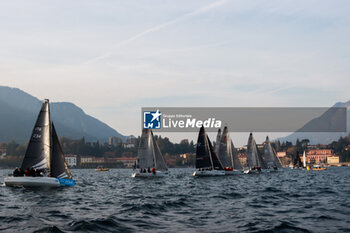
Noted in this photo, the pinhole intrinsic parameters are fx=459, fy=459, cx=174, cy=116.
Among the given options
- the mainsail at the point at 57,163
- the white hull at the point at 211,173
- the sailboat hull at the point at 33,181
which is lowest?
the white hull at the point at 211,173

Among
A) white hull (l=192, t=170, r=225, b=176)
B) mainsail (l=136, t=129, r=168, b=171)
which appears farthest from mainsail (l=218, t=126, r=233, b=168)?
mainsail (l=136, t=129, r=168, b=171)

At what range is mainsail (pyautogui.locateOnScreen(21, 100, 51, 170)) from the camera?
45.2 meters

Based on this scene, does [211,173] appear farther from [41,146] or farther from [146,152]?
[41,146]

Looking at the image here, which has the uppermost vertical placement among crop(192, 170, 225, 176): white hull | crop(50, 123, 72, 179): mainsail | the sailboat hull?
crop(50, 123, 72, 179): mainsail

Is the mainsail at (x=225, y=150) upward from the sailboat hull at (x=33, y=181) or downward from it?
upward

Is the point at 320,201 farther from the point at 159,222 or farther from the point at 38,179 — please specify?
the point at 38,179

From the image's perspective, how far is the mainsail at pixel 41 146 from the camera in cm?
4522

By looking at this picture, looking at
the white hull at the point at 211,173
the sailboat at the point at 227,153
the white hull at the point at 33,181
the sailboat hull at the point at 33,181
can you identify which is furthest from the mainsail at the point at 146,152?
the white hull at the point at 33,181

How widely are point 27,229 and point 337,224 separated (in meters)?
14.7

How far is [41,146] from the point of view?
45.4 meters

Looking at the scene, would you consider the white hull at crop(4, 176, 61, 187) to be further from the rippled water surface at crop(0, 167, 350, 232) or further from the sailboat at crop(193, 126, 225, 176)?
the sailboat at crop(193, 126, 225, 176)

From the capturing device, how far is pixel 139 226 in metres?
22.2

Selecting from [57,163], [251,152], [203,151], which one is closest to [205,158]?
[203,151]

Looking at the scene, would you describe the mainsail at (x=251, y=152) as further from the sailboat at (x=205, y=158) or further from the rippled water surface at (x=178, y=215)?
the rippled water surface at (x=178, y=215)
